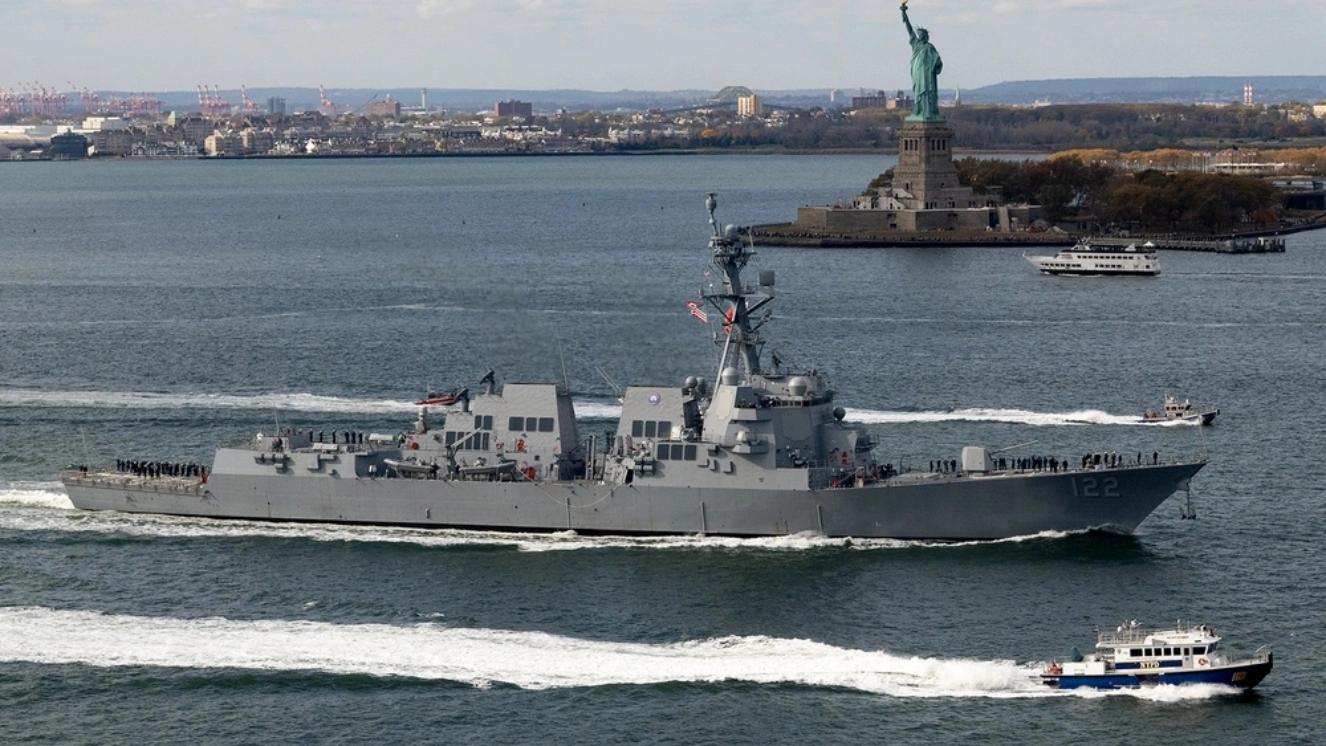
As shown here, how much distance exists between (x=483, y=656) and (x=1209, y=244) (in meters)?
101

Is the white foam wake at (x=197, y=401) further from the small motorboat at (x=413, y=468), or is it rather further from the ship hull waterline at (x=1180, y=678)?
the ship hull waterline at (x=1180, y=678)

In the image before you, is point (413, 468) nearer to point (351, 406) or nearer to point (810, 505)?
point (810, 505)

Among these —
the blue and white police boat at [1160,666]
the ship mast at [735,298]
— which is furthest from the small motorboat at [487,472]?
the blue and white police boat at [1160,666]

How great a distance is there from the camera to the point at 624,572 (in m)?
46.2

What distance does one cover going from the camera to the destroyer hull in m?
48.0

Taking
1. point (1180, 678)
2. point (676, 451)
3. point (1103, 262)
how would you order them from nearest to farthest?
point (1180, 678)
point (676, 451)
point (1103, 262)

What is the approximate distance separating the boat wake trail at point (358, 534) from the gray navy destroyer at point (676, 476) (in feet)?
0.82

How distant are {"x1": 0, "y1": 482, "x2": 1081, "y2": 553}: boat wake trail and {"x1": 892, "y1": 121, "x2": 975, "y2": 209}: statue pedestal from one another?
313ft

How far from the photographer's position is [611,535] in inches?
1944

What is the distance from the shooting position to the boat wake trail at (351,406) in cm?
6381

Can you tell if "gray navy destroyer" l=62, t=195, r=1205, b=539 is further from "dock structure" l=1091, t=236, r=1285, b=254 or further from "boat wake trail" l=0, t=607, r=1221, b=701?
"dock structure" l=1091, t=236, r=1285, b=254

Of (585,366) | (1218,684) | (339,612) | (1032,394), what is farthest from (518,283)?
(1218,684)

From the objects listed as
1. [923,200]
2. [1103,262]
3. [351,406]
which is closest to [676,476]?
[351,406]

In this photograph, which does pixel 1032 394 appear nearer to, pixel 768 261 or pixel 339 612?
pixel 339 612
